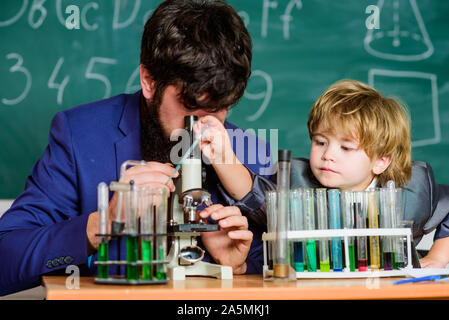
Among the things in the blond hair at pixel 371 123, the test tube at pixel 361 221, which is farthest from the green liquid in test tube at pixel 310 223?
the blond hair at pixel 371 123

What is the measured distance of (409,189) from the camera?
6.42 feet

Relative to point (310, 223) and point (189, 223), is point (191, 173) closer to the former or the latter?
A: point (189, 223)

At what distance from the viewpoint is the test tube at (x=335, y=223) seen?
138 centimetres

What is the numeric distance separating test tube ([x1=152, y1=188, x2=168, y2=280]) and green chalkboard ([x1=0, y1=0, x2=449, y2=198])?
5.00ft

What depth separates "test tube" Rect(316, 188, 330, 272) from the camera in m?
1.38

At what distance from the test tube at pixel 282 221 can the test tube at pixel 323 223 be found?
0.32 feet

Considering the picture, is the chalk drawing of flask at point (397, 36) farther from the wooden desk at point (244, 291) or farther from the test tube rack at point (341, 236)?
the wooden desk at point (244, 291)

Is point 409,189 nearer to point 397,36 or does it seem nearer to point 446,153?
point 446,153

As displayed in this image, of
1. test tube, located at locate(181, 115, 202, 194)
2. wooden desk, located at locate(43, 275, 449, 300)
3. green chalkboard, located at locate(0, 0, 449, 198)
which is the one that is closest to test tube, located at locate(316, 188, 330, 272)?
wooden desk, located at locate(43, 275, 449, 300)

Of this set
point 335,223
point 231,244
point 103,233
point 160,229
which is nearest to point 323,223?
point 335,223

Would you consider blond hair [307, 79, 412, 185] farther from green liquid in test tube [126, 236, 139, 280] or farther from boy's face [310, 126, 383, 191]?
green liquid in test tube [126, 236, 139, 280]

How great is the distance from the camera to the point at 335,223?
4.57 feet

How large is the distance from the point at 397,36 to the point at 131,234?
208cm
